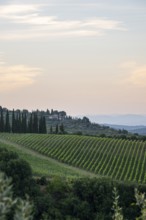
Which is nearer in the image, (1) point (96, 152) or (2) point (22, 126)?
(1) point (96, 152)

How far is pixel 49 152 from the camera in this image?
7812 cm

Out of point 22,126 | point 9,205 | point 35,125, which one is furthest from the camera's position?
point 35,125

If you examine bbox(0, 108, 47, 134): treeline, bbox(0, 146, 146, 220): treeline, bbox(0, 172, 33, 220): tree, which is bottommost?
bbox(0, 146, 146, 220): treeline

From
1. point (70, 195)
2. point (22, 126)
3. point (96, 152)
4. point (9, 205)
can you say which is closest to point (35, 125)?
point (22, 126)

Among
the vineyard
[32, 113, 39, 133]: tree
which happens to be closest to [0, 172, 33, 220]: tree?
the vineyard

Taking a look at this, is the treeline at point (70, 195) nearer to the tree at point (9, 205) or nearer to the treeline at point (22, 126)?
the tree at point (9, 205)

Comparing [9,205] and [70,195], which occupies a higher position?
[9,205]

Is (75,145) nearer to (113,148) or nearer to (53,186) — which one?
(113,148)

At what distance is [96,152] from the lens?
253 ft

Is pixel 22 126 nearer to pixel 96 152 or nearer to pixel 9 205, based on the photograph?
pixel 96 152

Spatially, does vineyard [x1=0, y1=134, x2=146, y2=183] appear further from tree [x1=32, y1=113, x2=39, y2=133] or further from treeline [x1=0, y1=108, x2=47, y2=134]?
tree [x1=32, y1=113, x2=39, y2=133]

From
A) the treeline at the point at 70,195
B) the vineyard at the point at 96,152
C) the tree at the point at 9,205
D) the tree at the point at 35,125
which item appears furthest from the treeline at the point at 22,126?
the tree at the point at 9,205

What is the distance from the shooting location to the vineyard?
217 feet

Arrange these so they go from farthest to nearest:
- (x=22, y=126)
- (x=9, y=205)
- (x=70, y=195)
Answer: (x=22, y=126)
(x=70, y=195)
(x=9, y=205)
